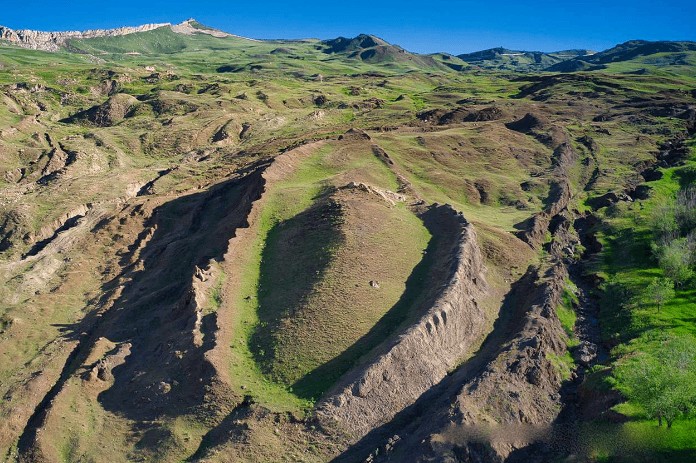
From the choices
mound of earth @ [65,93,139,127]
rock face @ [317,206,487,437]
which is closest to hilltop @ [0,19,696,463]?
rock face @ [317,206,487,437]

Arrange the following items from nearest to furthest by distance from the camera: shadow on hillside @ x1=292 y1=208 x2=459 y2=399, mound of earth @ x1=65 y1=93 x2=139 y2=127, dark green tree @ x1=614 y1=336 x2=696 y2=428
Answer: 1. dark green tree @ x1=614 y1=336 x2=696 y2=428
2. shadow on hillside @ x1=292 y1=208 x2=459 y2=399
3. mound of earth @ x1=65 y1=93 x2=139 y2=127

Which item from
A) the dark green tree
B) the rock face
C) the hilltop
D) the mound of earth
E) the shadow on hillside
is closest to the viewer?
the dark green tree

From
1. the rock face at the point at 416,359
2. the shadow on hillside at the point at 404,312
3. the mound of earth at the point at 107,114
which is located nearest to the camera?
the rock face at the point at 416,359

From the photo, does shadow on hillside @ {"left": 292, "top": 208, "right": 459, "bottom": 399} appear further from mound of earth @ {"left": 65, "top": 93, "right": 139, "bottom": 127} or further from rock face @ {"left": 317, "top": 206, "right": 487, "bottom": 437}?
mound of earth @ {"left": 65, "top": 93, "right": 139, "bottom": 127}

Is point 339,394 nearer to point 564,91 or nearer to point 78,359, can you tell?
point 78,359

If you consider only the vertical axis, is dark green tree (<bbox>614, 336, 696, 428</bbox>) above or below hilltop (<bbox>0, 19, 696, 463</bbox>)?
below

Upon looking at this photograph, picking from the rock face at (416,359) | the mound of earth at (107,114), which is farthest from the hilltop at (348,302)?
the mound of earth at (107,114)

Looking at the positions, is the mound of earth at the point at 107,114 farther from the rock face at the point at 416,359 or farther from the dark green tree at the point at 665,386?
the dark green tree at the point at 665,386

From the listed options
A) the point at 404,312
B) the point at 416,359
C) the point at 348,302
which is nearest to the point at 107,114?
the point at 348,302

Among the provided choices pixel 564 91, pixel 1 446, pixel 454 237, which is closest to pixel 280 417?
pixel 1 446
